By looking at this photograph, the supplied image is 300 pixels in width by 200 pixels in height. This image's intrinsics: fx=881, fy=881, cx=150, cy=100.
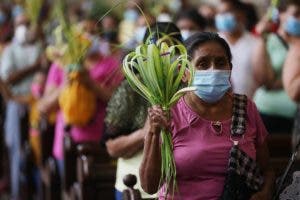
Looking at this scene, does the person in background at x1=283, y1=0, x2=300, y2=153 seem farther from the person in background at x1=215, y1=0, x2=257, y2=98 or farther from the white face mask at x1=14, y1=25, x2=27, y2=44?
the white face mask at x1=14, y1=25, x2=27, y2=44

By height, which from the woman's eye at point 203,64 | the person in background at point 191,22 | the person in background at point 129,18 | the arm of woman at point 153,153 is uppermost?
the person in background at point 129,18

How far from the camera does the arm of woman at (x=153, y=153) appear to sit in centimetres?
364

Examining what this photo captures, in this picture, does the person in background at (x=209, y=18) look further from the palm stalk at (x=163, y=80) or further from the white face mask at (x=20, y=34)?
the palm stalk at (x=163, y=80)

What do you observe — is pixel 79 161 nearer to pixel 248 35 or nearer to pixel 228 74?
pixel 248 35

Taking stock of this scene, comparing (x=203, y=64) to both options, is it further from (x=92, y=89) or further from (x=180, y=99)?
(x=92, y=89)

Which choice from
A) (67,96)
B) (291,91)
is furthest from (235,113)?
(67,96)

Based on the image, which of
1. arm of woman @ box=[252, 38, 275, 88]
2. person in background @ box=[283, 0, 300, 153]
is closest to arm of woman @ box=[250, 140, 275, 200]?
person in background @ box=[283, 0, 300, 153]

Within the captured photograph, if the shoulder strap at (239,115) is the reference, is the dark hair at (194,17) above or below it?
above

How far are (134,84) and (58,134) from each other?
11.2ft

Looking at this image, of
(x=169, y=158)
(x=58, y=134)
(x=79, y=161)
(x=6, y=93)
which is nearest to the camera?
(x=169, y=158)

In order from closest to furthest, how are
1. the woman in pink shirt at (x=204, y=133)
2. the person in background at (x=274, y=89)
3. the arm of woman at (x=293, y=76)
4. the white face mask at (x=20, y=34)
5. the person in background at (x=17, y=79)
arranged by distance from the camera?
the woman in pink shirt at (x=204, y=133) → the arm of woman at (x=293, y=76) → the person in background at (x=274, y=89) → the person in background at (x=17, y=79) → the white face mask at (x=20, y=34)

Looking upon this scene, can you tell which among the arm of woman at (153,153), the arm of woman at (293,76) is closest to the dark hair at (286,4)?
the arm of woman at (293,76)

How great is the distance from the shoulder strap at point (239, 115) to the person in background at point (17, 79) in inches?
199

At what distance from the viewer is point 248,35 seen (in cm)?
713
